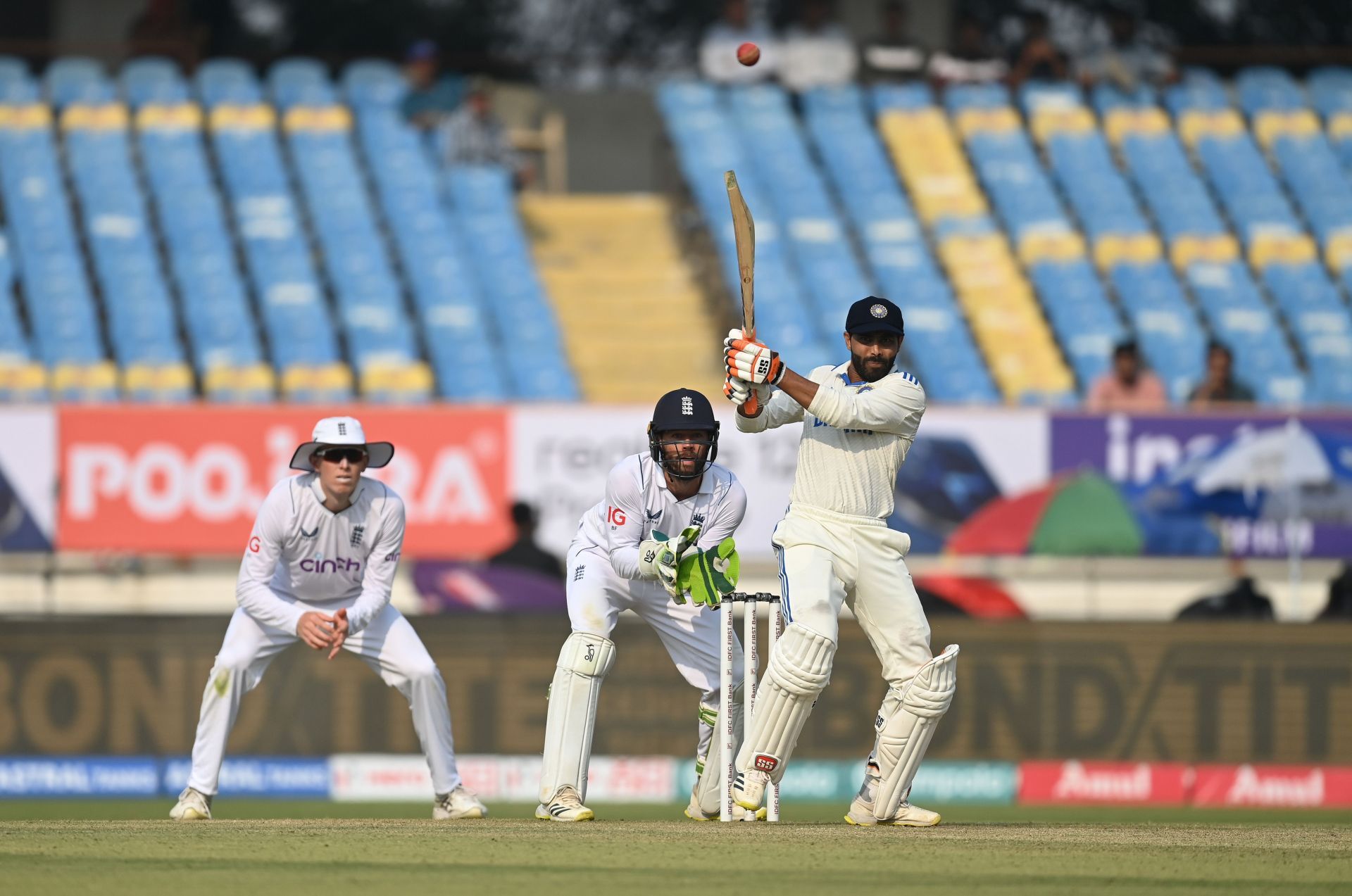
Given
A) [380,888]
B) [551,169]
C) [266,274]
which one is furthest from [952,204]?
[380,888]

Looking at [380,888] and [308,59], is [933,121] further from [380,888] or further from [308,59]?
[380,888]

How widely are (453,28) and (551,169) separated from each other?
25.9 feet

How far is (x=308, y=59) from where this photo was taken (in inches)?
823

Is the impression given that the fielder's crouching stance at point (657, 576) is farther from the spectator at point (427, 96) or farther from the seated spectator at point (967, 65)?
the seated spectator at point (967, 65)

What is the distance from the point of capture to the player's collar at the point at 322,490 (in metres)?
8.88

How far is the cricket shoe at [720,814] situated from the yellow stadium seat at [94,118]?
1211 cm

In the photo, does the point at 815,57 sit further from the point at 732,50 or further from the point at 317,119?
the point at 317,119

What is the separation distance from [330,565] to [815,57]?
13.0 meters

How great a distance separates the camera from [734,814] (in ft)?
26.6

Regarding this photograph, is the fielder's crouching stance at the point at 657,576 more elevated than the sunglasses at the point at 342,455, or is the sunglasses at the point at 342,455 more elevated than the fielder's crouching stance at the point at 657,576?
the sunglasses at the point at 342,455

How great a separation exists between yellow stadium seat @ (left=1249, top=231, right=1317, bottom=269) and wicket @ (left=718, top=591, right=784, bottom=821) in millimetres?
12153

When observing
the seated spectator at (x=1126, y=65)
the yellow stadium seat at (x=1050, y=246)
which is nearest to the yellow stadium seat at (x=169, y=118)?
the yellow stadium seat at (x=1050, y=246)

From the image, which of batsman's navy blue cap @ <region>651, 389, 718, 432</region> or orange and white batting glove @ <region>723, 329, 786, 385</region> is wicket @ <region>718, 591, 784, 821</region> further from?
orange and white batting glove @ <region>723, 329, 786, 385</region>

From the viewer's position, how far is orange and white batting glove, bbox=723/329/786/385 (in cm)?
764
